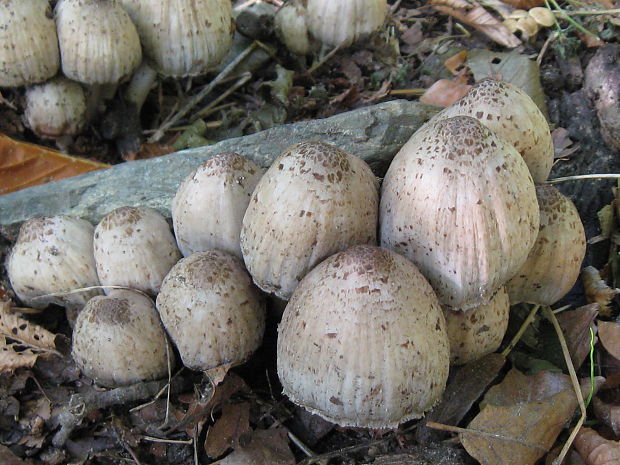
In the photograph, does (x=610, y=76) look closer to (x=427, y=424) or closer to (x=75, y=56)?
(x=427, y=424)

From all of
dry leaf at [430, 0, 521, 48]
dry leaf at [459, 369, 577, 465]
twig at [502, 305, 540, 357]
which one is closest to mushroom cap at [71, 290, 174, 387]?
dry leaf at [459, 369, 577, 465]

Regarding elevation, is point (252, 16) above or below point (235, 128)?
above

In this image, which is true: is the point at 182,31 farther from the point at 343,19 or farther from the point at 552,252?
the point at 552,252

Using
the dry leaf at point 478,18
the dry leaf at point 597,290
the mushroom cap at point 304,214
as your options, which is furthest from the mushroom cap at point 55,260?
the dry leaf at point 478,18

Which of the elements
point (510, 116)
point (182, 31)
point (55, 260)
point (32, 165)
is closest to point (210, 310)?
point (55, 260)

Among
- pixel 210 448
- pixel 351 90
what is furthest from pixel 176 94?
pixel 210 448

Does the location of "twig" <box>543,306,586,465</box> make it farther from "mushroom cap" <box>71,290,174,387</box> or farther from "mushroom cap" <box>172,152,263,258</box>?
"mushroom cap" <box>71,290,174,387</box>

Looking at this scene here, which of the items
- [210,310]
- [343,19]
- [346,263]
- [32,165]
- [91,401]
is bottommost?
[91,401]
